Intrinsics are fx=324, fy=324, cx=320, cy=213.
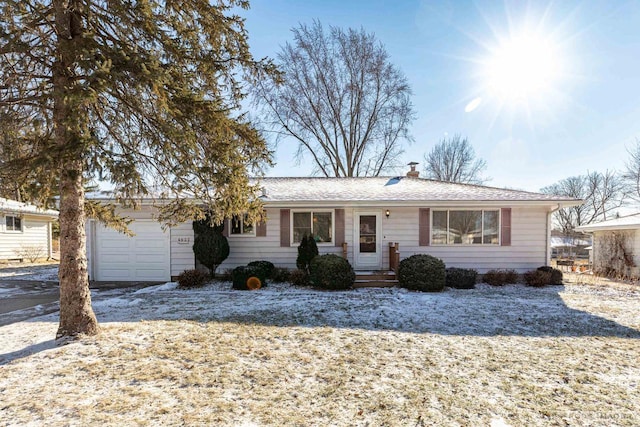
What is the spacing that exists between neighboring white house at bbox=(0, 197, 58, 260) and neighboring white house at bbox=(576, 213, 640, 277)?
81.1 feet

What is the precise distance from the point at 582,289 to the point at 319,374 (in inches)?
366

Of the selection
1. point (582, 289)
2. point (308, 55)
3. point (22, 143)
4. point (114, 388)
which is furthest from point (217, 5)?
point (308, 55)

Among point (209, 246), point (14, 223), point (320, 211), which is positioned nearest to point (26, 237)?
point (14, 223)

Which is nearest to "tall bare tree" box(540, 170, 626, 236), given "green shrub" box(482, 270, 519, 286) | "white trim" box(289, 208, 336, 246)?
"green shrub" box(482, 270, 519, 286)

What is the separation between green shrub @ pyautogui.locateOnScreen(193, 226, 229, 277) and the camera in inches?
375

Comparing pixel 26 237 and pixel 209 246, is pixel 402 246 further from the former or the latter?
pixel 26 237

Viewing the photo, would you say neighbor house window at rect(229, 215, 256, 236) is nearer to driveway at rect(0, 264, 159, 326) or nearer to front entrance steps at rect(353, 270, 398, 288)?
driveway at rect(0, 264, 159, 326)

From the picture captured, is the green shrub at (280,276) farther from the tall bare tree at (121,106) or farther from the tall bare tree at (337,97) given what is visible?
the tall bare tree at (337,97)

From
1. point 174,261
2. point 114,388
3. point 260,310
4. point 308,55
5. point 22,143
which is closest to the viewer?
point 114,388

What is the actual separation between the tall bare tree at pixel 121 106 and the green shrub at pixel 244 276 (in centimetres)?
382

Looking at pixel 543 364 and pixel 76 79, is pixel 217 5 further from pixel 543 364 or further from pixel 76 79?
pixel 543 364

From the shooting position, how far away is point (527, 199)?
970 cm

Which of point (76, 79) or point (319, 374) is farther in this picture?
point (76, 79)

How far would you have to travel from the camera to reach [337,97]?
67.6ft
